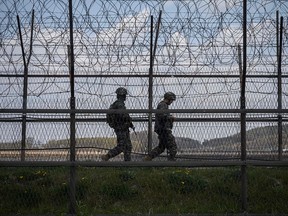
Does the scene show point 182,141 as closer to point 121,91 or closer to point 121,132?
point 121,132

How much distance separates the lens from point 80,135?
270 inches

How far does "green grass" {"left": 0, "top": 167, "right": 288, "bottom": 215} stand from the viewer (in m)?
6.41

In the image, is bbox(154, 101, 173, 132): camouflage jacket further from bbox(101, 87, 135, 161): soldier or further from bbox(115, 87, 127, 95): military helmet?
bbox(115, 87, 127, 95): military helmet

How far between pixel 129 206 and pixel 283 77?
194 inches

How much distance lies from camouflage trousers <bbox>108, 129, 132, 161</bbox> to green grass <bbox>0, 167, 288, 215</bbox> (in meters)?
0.31

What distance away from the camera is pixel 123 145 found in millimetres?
7035

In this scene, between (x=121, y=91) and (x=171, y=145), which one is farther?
(x=121, y=91)

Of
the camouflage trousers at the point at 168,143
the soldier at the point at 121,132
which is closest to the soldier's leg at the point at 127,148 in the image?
the soldier at the point at 121,132

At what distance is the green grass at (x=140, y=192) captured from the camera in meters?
6.41

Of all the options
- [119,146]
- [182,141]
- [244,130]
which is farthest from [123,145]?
[244,130]

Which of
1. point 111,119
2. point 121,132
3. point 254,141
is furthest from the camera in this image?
point 254,141

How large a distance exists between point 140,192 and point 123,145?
2.39ft

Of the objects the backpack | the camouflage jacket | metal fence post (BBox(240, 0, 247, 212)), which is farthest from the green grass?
the backpack

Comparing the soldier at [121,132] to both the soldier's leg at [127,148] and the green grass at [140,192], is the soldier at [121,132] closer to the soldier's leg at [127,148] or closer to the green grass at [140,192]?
the soldier's leg at [127,148]
